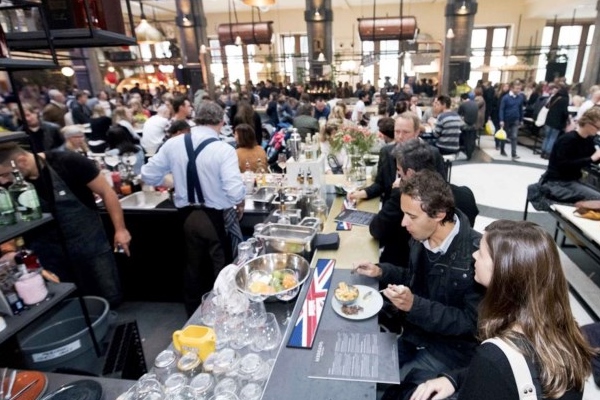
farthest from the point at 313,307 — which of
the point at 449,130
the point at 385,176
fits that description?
the point at 449,130

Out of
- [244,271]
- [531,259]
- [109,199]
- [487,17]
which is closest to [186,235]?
[109,199]

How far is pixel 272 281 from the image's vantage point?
5.87ft

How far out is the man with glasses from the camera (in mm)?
3768

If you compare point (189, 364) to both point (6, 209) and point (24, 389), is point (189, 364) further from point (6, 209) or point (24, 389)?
point (6, 209)

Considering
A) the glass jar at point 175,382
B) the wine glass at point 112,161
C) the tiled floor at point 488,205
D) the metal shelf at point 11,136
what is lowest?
the tiled floor at point 488,205

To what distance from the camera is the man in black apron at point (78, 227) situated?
96.3 inches

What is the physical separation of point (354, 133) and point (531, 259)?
2703 mm

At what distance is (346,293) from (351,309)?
0.09 meters

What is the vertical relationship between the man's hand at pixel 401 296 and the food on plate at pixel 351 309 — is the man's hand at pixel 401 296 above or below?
above

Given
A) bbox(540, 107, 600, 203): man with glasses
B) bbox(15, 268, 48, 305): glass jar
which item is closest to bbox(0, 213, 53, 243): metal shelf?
bbox(15, 268, 48, 305): glass jar

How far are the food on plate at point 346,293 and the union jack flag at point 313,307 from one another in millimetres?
82

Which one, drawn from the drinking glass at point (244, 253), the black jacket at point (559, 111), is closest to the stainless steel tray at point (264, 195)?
the drinking glass at point (244, 253)

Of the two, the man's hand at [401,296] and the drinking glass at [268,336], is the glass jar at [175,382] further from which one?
the man's hand at [401,296]

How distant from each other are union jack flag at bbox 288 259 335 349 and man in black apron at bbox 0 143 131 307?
→ 5.40 ft
